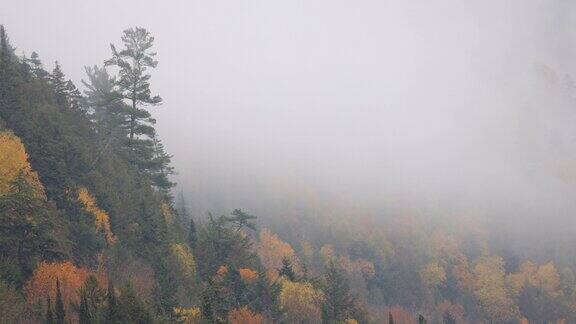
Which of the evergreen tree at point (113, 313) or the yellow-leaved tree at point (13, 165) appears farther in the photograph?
the yellow-leaved tree at point (13, 165)

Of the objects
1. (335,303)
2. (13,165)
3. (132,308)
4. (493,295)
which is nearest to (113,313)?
(132,308)

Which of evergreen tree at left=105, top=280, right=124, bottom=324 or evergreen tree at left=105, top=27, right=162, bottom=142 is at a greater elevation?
evergreen tree at left=105, top=27, right=162, bottom=142

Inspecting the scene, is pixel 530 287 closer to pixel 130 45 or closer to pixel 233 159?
pixel 233 159

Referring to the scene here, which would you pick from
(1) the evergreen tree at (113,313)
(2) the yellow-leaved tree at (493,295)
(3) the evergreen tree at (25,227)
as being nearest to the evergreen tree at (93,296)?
(1) the evergreen tree at (113,313)

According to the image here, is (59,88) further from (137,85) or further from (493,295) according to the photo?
(493,295)

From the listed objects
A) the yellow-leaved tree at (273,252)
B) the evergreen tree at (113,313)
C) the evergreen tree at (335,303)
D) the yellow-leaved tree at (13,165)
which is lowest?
the yellow-leaved tree at (273,252)

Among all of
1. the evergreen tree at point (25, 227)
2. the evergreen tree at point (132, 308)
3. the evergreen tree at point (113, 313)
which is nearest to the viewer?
the evergreen tree at point (113, 313)

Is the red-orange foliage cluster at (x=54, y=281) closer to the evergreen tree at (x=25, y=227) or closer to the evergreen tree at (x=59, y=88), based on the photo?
the evergreen tree at (x=25, y=227)

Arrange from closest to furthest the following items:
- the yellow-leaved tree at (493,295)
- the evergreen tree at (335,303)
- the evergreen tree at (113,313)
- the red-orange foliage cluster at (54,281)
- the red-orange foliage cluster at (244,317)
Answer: the evergreen tree at (113,313) < the red-orange foliage cluster at (54,281) < the red-orange foliage cluster at (244,317) < the evergreen tree at (335,303) < the yellow-leaved tree at (493,295)

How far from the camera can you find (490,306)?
118625 millimetres

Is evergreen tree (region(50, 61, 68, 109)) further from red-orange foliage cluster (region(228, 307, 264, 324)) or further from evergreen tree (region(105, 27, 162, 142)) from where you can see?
red-orange foliage cluster (region(228, 307, 264, 324))

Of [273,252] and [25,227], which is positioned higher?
[25,227]

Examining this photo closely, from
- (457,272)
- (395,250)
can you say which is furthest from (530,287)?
(395,250)

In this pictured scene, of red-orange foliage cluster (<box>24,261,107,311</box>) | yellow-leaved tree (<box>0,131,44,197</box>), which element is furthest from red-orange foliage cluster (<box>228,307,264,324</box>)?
yellow-leaved tree (<box>0,131,44,197</box>)
